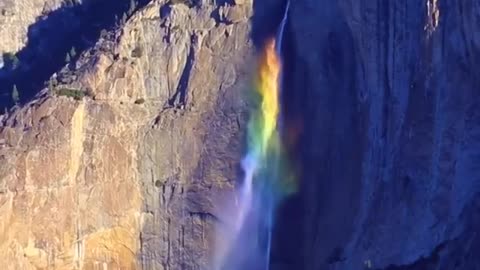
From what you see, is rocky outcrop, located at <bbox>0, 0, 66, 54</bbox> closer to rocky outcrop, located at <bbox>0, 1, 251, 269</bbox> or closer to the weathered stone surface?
rocky outcrop, located at <bbox>0, 1, 251, 269</bbox>

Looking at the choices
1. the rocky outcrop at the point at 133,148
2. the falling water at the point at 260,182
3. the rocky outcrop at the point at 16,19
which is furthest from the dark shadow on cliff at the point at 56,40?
the falling water at the point at 260,182

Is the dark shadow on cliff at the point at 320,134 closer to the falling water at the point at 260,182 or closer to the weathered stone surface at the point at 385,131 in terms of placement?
the weathered stone surface at the point at 385,131

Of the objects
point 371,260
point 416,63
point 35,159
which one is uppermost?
point 416,63

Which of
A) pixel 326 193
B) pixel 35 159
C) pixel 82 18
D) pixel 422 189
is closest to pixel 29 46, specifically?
pixel 82 18

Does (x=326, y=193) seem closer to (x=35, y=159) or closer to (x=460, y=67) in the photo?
(x=460, y=67)

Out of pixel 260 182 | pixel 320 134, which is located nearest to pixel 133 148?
pixel 260 182

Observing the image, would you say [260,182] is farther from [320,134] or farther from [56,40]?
[56,40]
